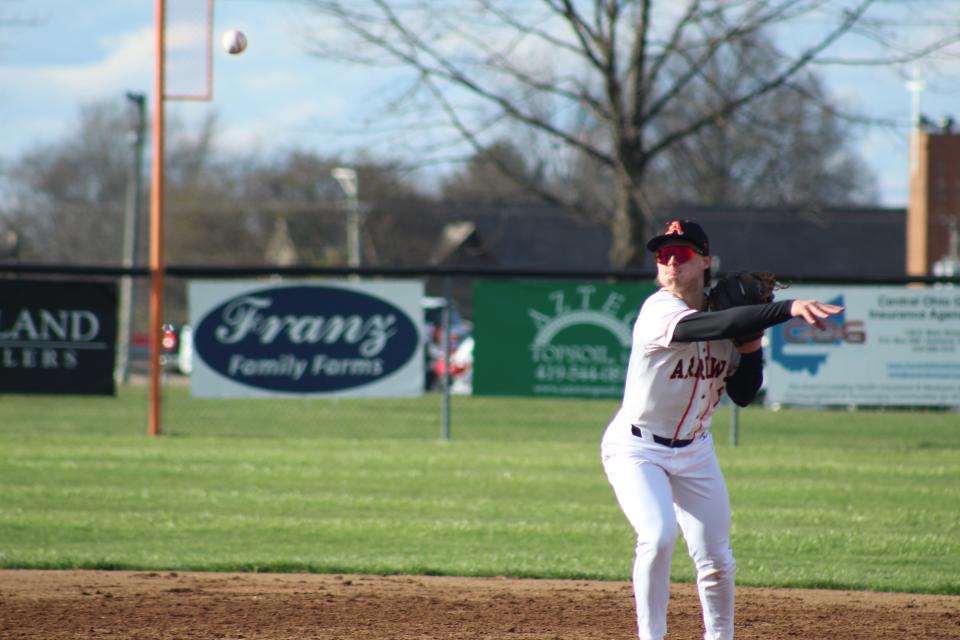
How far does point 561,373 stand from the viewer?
13.9 m

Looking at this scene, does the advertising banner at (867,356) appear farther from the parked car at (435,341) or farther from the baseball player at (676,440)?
the parked car at (435,341)

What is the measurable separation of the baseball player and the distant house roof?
128 ft

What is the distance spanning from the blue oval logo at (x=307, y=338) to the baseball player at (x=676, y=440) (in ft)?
30.0

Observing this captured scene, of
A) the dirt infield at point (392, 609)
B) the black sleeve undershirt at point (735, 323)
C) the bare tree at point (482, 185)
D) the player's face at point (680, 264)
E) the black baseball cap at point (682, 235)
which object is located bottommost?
the dirt infield at point (392, 609)

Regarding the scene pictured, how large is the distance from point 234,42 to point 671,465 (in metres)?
11.0

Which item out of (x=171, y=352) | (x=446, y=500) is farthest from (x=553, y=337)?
(x=171, y=352)

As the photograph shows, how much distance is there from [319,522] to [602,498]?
2655 millimetres

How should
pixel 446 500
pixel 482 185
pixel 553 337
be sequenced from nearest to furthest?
pixel 446 500 < pixel 553 337 < pixel 482 185

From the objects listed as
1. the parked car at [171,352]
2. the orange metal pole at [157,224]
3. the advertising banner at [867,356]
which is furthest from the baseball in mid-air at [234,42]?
the advertising banner at [867,356]

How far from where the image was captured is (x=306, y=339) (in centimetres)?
1398

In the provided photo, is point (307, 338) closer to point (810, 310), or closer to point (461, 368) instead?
point (461, 368)

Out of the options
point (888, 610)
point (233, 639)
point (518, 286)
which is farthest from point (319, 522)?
point (518, 286)

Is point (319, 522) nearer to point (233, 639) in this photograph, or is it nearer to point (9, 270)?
point (233, 639)

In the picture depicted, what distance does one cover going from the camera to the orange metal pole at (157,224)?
14172 millimetres
